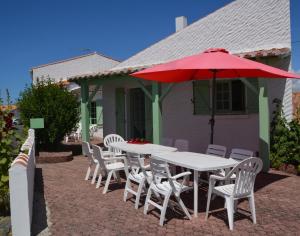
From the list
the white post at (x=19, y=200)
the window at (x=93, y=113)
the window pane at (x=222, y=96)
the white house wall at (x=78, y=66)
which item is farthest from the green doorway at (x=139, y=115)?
the white house wall at (x=78, y=66)

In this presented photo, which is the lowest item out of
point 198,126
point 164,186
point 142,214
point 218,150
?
point 142,214

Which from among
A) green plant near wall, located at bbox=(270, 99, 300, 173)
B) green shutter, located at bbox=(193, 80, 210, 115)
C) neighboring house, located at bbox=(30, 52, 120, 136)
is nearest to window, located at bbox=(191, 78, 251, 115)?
green shutter, located at bbox=(193, 80, 210, 115)

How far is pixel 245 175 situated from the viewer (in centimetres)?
455

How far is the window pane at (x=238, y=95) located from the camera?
31.6 ft

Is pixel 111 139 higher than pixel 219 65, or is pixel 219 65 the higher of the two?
pixel 219 65

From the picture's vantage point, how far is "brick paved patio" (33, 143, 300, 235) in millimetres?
4516

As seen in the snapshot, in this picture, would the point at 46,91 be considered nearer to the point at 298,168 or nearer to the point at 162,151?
the point at 162,151

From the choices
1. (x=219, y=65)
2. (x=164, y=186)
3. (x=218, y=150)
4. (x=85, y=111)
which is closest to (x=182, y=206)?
(x=164, y=186)

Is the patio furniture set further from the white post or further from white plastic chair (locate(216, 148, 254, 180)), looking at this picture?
the white post

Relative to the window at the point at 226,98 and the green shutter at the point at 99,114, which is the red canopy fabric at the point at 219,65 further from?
the green shutter at the point at 99,114

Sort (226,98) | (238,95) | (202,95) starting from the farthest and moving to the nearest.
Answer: (202,95), (226,98), (238,95)

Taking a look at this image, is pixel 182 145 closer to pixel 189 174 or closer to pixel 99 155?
pixel 99 155

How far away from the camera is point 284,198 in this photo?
5.85 m

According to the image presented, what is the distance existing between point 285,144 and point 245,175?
4.04 m
